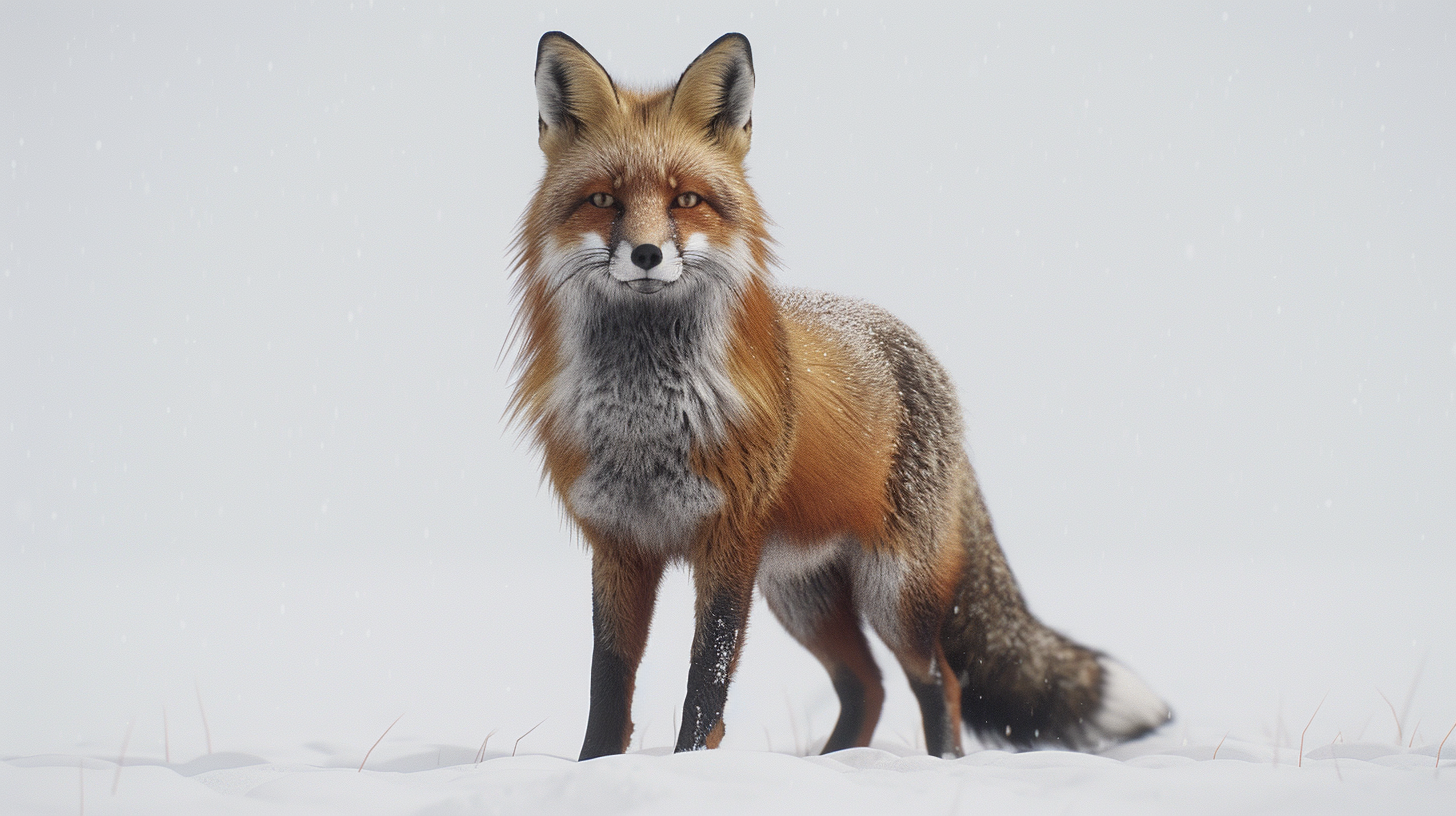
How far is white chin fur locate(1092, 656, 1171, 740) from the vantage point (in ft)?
11.8

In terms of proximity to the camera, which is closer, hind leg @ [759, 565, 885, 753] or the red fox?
the red fox

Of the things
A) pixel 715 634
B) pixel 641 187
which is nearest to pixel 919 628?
pixel 715 634

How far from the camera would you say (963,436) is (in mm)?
3916

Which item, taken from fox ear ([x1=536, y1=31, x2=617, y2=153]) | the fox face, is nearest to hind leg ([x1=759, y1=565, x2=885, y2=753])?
the fox face

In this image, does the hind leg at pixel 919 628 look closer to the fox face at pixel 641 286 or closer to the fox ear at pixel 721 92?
the fox face at pixel 641 286

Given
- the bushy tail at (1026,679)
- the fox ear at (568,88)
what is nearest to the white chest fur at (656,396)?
the fox ear at (568,88)

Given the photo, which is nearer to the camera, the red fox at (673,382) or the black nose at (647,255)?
the black nose at (647,255)

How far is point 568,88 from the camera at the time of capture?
297 centimetres

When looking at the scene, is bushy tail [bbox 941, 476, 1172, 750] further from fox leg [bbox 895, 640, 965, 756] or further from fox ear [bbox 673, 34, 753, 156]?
fox ear [bbox 673, 34, 753, 156]

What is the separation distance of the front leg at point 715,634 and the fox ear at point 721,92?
3.99 feet

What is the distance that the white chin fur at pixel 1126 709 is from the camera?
3598 millimetres

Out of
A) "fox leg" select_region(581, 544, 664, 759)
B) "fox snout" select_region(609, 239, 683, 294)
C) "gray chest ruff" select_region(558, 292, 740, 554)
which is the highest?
"fox snout" select_region(609, 239, 683, 294)

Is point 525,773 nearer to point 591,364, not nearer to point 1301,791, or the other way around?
point 591,364

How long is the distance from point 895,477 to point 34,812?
259 cm
